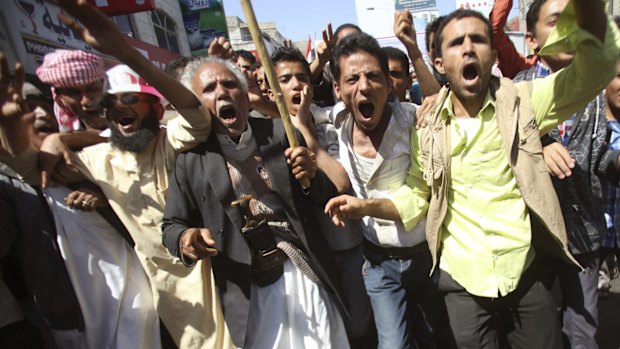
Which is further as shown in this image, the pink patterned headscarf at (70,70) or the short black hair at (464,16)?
the pink patterned headscarf at (70,70)

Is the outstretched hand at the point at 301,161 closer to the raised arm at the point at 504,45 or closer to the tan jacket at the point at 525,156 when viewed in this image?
the tan jacket at the point at 525,156

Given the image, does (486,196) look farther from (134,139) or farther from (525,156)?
(134,139)

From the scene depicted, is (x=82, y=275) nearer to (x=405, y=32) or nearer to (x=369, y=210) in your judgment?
(x=369, y=210)

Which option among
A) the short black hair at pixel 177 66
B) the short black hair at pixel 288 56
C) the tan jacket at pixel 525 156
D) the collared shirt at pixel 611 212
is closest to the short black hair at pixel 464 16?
the tan jacket at pixel 525 156

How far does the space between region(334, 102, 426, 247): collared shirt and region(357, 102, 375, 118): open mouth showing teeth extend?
0.44ft

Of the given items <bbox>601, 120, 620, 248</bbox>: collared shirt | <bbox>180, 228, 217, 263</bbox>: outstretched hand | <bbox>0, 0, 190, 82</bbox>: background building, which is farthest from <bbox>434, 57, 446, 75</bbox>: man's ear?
<bbox>0, 0, 190, 82</bbox>: background building

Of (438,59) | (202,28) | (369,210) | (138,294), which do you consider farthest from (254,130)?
(202,28)

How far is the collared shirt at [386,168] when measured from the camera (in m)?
2.03

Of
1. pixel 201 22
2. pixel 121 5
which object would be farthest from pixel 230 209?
pixel 201 22

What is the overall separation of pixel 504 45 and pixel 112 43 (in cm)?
285

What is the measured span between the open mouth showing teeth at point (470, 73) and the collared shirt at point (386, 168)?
1.35ft

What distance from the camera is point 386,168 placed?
204cm

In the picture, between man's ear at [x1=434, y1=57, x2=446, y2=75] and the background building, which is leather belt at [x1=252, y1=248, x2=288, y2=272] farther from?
the background building

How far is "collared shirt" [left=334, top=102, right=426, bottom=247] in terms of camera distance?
2.03 m
